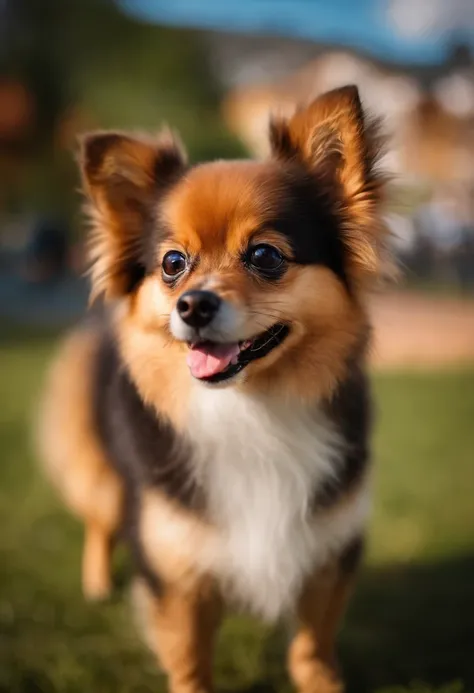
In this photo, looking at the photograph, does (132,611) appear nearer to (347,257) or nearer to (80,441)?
(80,441)

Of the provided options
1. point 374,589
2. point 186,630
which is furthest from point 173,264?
point 374,589

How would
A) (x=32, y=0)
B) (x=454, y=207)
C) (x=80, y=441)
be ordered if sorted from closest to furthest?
(x=80, y=441), (x=454, y=207), (x=32, y=0)

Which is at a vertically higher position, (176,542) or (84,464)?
(176,542)

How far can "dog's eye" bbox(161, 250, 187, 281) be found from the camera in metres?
1.42

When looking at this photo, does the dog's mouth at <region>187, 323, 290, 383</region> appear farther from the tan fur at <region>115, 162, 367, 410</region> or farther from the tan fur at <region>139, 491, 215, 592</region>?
the tan fur at <region>139, 491, 215, 592</region>

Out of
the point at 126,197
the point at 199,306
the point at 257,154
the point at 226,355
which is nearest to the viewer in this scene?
the point at 199,306

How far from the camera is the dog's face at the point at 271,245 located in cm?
134

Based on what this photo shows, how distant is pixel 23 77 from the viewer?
3078mm

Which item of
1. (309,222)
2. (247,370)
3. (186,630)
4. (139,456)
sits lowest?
(186,630)

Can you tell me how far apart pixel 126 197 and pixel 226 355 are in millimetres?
527

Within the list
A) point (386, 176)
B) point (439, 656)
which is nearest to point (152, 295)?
point (386, 176)

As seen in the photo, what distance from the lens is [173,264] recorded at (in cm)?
143

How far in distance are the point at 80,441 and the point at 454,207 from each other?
6.27 ft

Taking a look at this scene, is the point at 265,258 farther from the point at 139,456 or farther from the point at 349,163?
the point at 139,456
